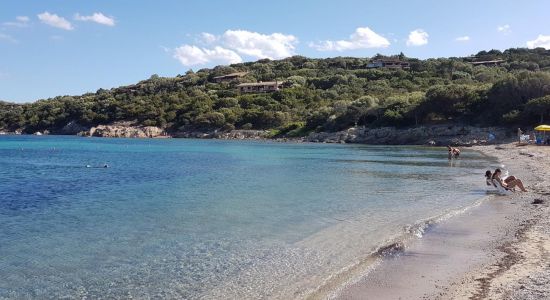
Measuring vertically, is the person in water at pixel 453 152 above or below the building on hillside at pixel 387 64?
below

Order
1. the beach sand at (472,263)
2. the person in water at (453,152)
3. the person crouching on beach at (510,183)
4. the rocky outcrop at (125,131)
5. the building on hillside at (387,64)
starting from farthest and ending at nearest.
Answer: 1. the building on hillside at (387,64)
2. the rocky outcrop at (125,131)
3. the person in water at (453,152)
4. the person crouching on beach at (510,183)
5. the beach sand at (472,263)

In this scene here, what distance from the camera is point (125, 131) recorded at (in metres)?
108

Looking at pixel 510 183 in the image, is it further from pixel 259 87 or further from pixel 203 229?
pixel 259 87

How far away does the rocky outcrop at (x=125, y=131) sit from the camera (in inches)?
4112

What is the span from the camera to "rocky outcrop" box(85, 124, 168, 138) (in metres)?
104

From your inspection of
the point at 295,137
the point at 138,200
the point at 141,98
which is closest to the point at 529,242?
the point at 138,200

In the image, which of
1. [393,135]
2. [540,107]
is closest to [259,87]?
[393,135]

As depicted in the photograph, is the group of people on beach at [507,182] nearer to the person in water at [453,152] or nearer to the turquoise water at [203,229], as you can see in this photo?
the turquoise water at [203,229]

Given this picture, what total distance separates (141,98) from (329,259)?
12028 centimetres

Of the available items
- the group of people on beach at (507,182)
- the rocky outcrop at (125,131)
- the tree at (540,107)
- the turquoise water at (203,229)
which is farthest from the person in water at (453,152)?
the rocky outcrop at (125,131)

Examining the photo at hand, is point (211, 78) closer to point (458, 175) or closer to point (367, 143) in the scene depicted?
point (367, 143)

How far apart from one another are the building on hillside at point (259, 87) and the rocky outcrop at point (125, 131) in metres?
31.0

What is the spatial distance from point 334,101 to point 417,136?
106ft

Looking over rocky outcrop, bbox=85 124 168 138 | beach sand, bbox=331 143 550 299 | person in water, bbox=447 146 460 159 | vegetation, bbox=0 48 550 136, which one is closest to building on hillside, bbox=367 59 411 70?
vegetation, bbox=0 48 550 136
